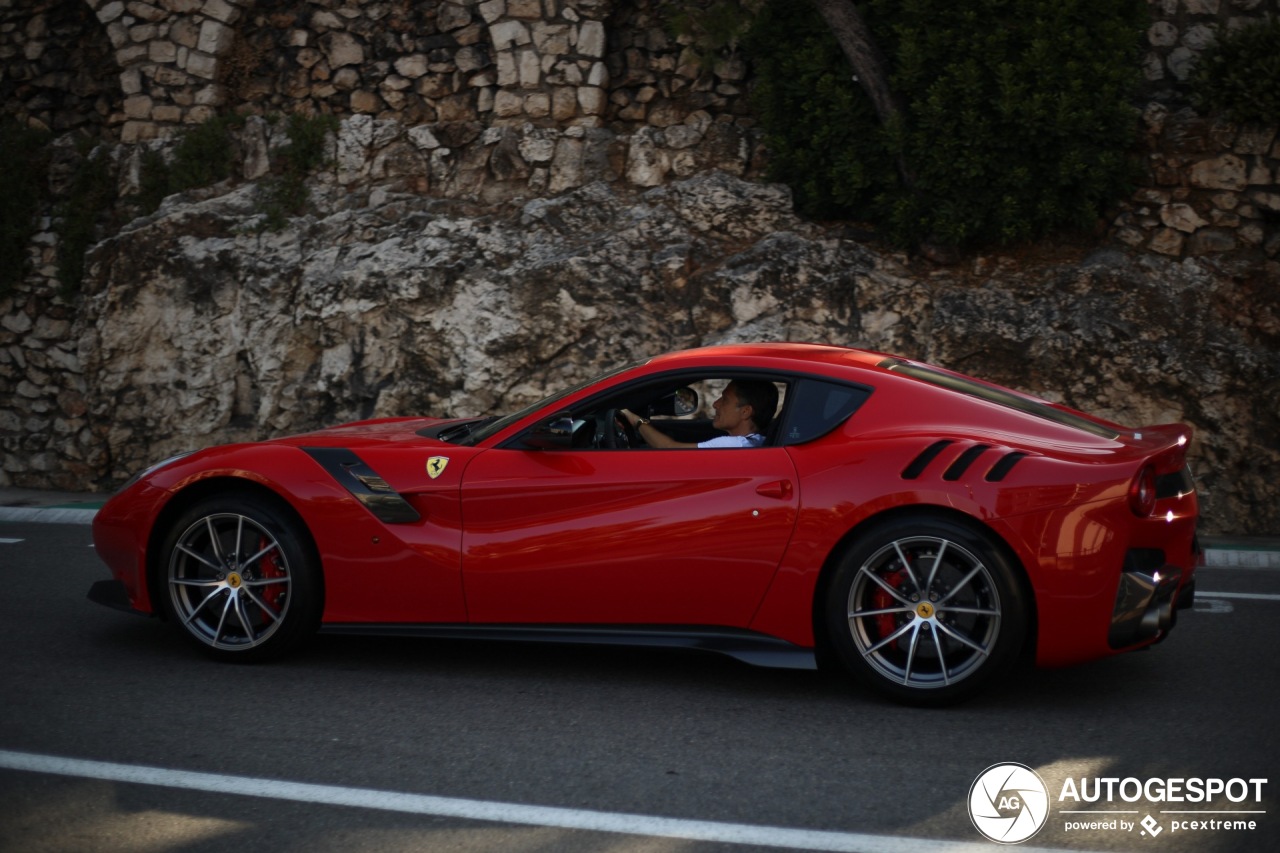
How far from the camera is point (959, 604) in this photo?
4.57 metres

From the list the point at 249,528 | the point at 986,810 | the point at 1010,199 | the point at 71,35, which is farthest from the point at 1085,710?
the point at 71,35

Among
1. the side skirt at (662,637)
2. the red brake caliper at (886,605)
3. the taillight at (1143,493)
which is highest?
the taillight at (1143,493)

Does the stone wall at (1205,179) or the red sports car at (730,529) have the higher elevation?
the stone wall at (1205,179)

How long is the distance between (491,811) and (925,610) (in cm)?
179

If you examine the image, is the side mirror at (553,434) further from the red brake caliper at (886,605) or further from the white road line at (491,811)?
the white road line at (491,811)

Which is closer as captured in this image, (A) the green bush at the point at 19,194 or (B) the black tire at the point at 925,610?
(B) the black tire at the point at 925,610

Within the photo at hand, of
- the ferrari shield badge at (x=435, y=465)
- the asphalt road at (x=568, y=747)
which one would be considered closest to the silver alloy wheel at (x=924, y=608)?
the asphalt road at (x=568, y=747)

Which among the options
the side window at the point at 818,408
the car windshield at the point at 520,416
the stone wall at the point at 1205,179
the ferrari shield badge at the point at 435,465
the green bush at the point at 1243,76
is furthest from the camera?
the stone wall at the point at 1205,179

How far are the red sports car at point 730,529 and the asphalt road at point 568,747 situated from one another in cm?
25

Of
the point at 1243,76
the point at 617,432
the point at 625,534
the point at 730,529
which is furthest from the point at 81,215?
the point at 1243,76

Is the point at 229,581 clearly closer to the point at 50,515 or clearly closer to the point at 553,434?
the point at 553,434

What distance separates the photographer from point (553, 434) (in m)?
4.93

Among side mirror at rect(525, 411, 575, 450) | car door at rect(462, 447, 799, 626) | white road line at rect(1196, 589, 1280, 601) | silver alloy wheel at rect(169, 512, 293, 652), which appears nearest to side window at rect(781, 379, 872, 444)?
car door at rect(462, 447, 799, 626)

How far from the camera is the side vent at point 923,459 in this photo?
4.57 meters
